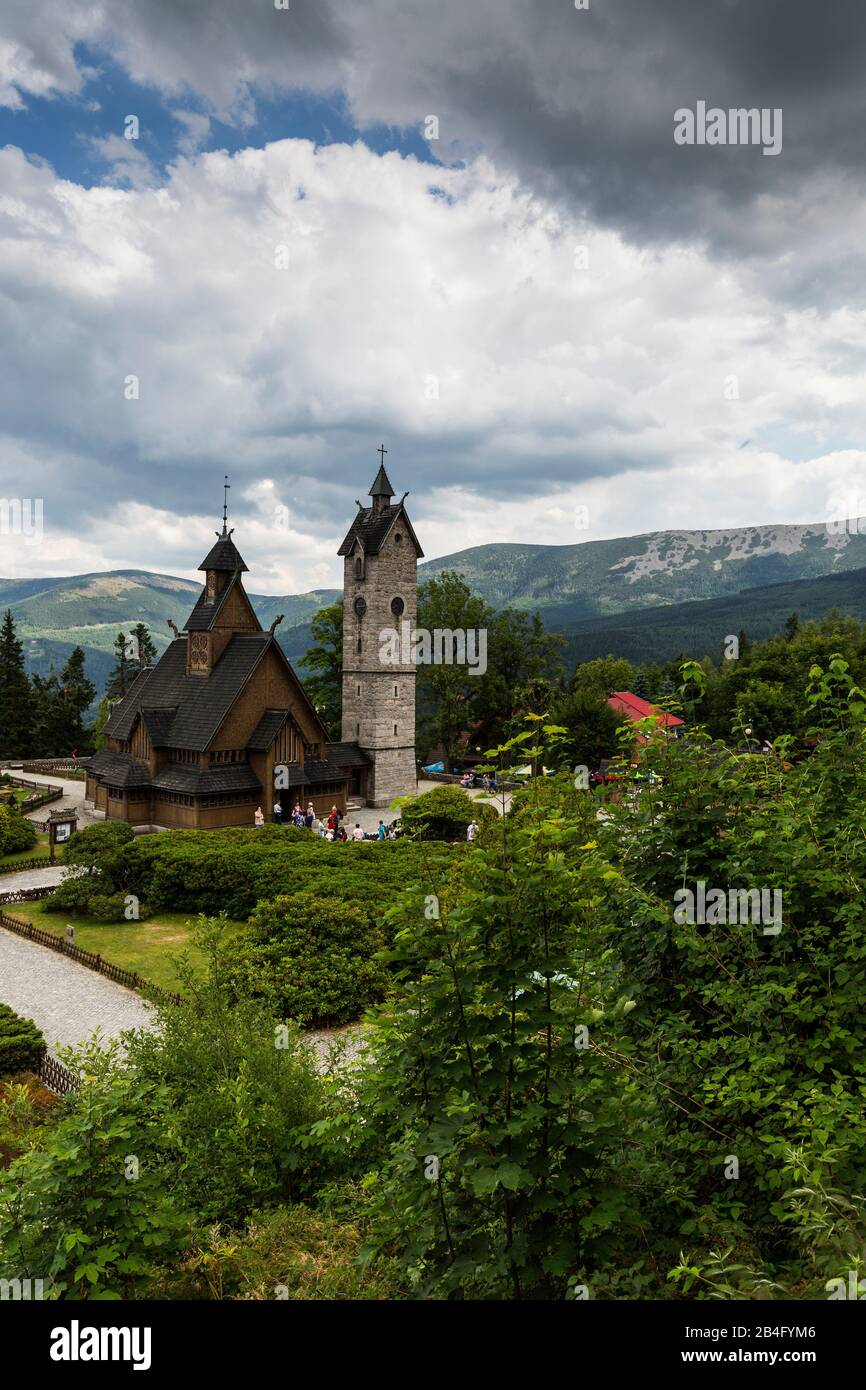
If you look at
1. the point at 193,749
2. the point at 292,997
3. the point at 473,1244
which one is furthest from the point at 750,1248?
the point at 193,749

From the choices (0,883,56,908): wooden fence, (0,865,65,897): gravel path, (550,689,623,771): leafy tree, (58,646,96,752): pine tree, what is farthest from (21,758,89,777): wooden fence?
(550,689,623,771): leafy tree

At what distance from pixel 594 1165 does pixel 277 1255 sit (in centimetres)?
394

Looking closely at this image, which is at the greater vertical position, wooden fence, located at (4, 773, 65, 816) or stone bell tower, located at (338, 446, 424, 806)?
stone bell tower, located at (338, 446, 424, 806)

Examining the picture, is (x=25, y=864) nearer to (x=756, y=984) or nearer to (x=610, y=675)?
(x=756, y=984)

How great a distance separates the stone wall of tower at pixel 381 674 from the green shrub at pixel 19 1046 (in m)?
29.0


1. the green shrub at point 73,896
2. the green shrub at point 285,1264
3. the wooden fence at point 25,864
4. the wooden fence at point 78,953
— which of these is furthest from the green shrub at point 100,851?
the green shrub at point 285,1264

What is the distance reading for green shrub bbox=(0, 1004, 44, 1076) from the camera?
14859mm

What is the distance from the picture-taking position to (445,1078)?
5.24 m

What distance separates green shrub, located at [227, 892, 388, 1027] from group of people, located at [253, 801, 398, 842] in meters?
14.0

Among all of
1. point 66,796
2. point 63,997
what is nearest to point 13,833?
point 66,796

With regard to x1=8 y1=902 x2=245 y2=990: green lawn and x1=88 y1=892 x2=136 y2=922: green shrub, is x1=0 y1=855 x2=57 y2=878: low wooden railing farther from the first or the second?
x1=88 y1=892 x2=136 y2=922: green shrub

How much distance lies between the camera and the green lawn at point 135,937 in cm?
2050
